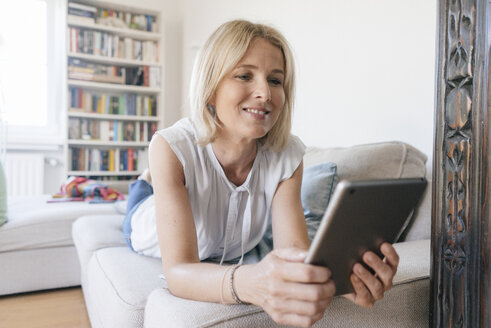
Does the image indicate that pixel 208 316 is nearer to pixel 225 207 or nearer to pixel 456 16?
pixel 225 207

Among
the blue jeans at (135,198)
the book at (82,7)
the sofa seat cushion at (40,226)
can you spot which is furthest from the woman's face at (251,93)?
the book at (82,7)

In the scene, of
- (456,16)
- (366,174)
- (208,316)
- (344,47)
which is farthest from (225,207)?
(344,47)

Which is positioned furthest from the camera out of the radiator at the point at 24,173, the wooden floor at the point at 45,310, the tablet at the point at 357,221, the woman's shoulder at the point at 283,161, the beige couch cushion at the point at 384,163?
the radiator at the point at 24,173

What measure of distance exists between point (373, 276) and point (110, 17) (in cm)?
377

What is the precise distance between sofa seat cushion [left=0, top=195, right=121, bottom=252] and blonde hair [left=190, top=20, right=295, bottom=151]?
52.1 inches

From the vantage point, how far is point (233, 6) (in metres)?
3.02

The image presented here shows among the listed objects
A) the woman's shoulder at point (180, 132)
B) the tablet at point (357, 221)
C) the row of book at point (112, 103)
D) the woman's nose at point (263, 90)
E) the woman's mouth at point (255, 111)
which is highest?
the row of book at point (112, 103)

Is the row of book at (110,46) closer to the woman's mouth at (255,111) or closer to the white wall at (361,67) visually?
the white wall at (361,67)

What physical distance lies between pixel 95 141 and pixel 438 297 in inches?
133

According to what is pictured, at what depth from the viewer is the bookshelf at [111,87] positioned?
354 cm

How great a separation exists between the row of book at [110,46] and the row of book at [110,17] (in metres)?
0.11

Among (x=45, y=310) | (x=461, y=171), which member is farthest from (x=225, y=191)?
(x=45, y=310)

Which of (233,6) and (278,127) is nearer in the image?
(278,127)

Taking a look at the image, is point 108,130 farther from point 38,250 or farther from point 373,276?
point 373,276
